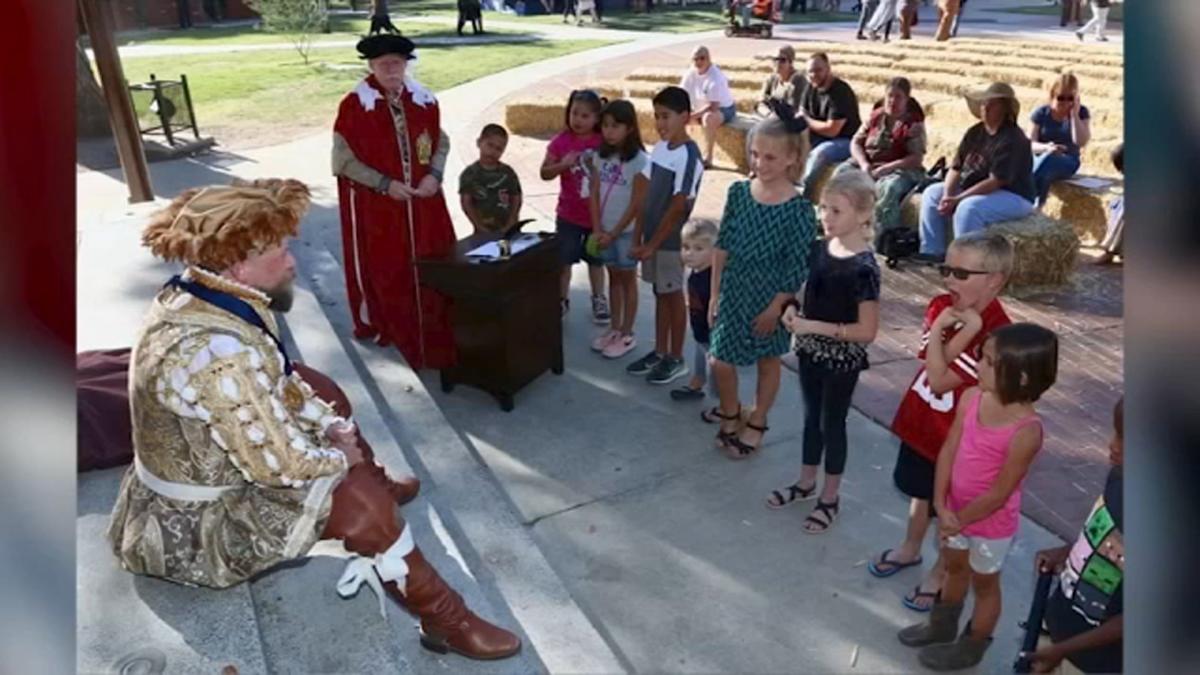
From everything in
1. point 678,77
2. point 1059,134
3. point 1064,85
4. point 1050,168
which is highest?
point 1064,85

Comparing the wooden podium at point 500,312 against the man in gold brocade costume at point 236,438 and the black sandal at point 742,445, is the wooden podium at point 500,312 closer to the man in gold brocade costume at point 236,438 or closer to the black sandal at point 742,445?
the black sandal at point 742,445

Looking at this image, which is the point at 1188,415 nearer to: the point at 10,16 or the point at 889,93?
the point at 10,16

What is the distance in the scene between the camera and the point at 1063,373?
590 cm

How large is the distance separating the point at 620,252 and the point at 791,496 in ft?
6.42

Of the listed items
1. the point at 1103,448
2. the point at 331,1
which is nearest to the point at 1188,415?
the point at 1103,448

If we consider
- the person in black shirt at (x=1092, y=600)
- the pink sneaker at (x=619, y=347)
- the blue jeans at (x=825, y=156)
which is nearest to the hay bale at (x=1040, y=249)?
the blue jeans at (x=825, y=156)

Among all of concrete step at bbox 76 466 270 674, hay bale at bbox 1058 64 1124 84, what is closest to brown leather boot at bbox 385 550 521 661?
concrete step at bbox 76 466 270 674

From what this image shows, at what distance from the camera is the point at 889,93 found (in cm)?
795

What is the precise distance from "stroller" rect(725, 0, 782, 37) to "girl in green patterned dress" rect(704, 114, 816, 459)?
66.3 ft

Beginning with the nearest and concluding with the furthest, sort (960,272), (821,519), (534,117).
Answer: (960,272) < (821,519) < (534,117)

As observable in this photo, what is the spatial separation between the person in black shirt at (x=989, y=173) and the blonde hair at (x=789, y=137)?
3.07 m

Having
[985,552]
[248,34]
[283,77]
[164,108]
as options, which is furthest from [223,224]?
[248,34]

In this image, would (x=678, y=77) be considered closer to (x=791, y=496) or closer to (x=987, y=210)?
(x=987, y=210)

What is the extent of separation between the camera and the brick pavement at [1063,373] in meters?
4.59
